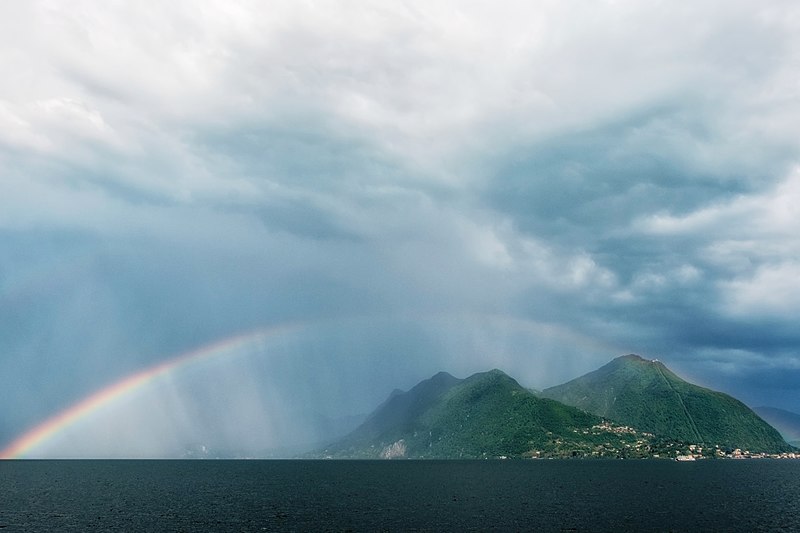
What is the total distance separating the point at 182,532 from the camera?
10638 cm

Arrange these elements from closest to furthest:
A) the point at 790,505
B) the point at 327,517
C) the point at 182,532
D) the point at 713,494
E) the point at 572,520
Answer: the point at 182,532, the point at 572,520, the point at 327,517, the point at 790,505, the point at 713,494

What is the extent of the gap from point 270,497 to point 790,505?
510 feet

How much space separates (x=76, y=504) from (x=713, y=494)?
201817mm

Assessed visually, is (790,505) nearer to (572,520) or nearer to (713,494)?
(713,494)

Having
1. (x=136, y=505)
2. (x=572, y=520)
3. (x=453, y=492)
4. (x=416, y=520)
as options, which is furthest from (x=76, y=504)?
(x=572, y=520)

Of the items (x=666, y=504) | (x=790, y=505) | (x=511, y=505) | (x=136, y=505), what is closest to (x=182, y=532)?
(x=136, y=505)

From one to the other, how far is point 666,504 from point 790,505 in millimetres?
32031

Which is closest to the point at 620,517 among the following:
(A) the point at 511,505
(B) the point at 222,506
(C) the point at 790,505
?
(A) the point at 511,505

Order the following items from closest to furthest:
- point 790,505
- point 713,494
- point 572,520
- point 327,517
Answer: point 572,520 → point 327,517 → point 790,505 → point 713,494

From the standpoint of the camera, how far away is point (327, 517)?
430 ft

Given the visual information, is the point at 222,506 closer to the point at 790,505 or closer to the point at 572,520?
the point at 572,520

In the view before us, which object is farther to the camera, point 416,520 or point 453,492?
point 453,492

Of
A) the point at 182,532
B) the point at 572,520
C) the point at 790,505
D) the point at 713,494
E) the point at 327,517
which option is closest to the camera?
the point at 182,532

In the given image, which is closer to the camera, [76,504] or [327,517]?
[327,517]
